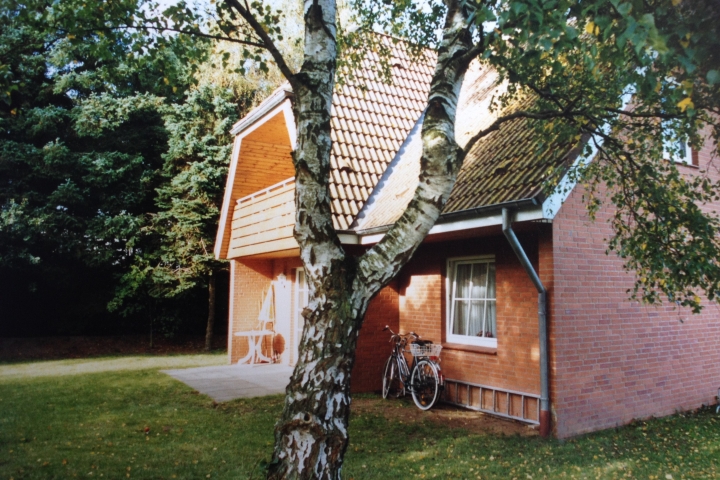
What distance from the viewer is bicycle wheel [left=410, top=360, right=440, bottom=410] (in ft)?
28.5

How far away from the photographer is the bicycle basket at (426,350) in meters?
8.67

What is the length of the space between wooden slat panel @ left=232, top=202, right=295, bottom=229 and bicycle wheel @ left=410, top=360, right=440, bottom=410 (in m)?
3.90

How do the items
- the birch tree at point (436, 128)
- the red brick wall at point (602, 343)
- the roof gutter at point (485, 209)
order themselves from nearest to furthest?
the birch tree at point (436, 128)
the roof gutter at point (485, 209)
the red brick wall at point (602, 343)

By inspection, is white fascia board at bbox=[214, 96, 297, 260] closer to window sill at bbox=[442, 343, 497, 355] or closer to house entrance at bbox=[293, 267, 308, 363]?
house entrance at bbox=[293, 267, 308, 363]

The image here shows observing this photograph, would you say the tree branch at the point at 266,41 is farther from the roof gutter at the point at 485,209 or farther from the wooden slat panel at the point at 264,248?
the wooden slat panel at the point at 264,248

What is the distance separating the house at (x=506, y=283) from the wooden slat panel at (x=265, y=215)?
5 centimetres

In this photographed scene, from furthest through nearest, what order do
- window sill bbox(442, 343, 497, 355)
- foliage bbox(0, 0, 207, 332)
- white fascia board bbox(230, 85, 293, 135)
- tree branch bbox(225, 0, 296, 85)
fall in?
foliage bbox(0, 0, 207, 332) → white fascia board bbox(230, 85, 293, 135) → window sill bbox(442, 343, 497, 355) → tree branch bbox(225, 0, 296, 85)

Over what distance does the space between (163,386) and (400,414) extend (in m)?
5.32

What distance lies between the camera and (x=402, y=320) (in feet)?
34.3

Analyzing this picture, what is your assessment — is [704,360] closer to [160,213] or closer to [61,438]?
[61,438]

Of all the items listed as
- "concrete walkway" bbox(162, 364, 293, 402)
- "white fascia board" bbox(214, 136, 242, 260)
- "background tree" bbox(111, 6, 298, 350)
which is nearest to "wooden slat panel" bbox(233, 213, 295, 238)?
"white fascia board" bbox(214, 136, 242, 260)

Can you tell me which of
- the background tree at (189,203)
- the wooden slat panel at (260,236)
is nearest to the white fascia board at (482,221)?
the wooden slat panel at (260,236)


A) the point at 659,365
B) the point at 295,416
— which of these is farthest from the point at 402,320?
the point at 295,416

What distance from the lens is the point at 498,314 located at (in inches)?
324
